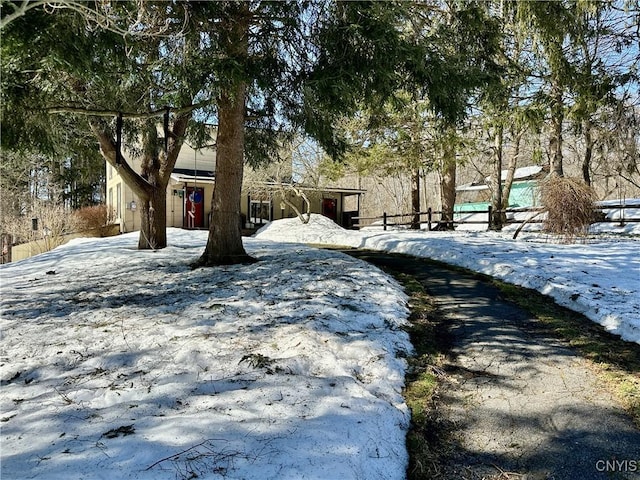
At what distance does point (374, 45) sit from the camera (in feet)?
21.2

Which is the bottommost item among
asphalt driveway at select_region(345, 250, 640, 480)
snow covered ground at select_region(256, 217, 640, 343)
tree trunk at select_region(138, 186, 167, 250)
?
asphalt driveway at select_region(345, 250, 640, 480)

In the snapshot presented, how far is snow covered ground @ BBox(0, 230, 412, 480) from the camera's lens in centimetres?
245

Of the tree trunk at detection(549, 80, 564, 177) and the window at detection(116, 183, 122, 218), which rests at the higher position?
the tree trunk at detection(549, 80, 564, 177)

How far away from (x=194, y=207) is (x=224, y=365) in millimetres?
20426

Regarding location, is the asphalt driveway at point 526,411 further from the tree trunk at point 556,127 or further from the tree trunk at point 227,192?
the tree trunk at point 556,127

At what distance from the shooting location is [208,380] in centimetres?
354

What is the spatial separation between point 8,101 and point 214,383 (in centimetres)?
508

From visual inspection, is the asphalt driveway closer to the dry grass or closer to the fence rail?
the fence rail

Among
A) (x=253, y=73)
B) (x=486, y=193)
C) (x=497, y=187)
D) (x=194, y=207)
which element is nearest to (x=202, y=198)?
(x=194, y=207)

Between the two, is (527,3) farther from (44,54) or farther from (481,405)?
(44,54)

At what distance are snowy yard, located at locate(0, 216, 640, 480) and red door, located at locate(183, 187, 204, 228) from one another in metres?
15.0

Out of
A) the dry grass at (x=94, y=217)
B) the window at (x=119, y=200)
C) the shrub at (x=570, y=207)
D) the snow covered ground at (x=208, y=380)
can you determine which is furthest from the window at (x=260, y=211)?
the snow covered ground at (x=208, y=380)

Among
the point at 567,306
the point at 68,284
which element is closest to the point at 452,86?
the point at 567,306

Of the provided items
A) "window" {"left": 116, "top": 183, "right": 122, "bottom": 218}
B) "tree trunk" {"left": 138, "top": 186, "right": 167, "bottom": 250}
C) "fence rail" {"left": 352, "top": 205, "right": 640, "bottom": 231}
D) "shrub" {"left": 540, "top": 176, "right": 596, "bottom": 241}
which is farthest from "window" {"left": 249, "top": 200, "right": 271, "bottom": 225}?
"shrub" {"left": 540, "top": 176, "right": 596, "bottom": 241}
